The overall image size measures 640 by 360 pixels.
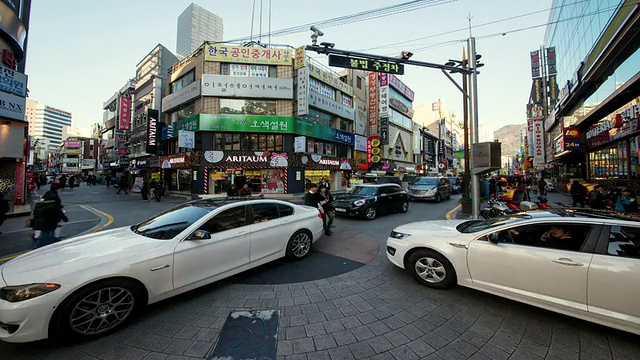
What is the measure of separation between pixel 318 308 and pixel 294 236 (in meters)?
1.90

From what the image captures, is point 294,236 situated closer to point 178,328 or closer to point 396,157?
point 178,328

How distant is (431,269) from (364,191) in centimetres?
668

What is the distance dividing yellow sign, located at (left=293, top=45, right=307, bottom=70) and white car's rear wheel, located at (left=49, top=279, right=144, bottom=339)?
2139cm

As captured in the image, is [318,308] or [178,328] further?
[318,308]

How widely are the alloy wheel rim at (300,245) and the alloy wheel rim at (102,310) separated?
2757mm

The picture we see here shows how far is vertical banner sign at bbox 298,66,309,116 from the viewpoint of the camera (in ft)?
67.4

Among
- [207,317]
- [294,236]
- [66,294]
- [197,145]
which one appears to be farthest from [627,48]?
[197,145]

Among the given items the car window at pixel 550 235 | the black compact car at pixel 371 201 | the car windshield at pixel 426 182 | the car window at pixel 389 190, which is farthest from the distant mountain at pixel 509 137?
the car window at pixel 550 235

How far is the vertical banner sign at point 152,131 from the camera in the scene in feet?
76.3

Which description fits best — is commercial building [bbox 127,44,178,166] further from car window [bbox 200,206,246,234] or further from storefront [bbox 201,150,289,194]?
car window [bbox 200,206,246,234]

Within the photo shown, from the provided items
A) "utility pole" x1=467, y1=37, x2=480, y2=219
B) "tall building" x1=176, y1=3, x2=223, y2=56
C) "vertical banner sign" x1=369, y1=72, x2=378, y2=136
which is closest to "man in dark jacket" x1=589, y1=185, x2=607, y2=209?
"utility pole" x1=467, y1=37, x2=480, y2=219

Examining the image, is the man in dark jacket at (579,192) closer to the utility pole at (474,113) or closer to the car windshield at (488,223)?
the utility pole at (474,113)

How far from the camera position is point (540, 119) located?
3061cm

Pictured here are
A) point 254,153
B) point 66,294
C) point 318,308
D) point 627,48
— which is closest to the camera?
point 66,294
